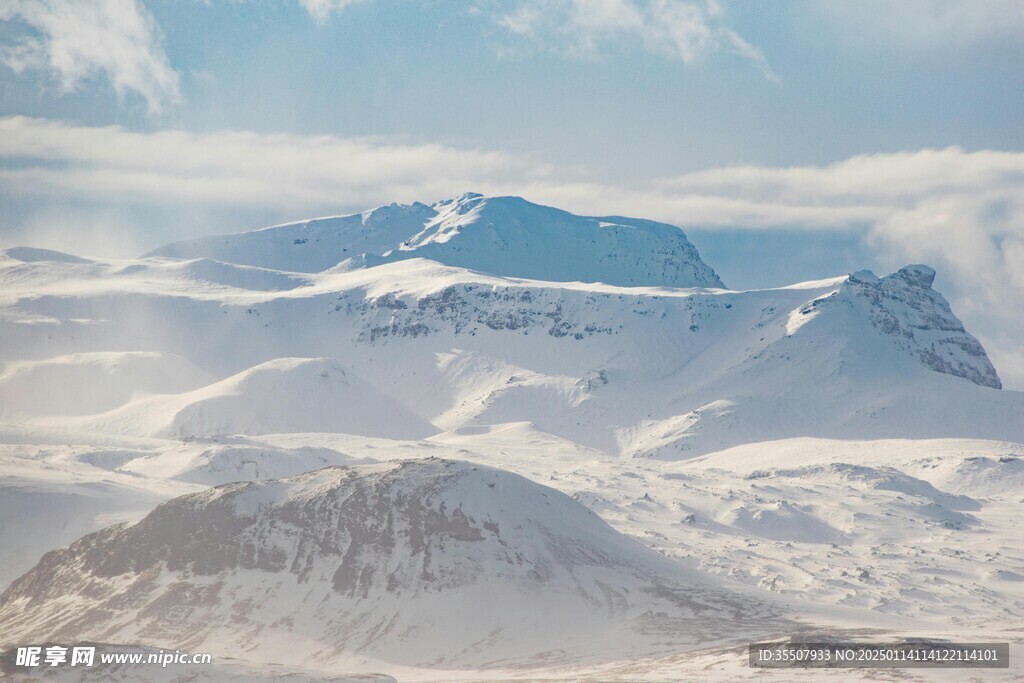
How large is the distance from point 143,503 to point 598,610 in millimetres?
72796

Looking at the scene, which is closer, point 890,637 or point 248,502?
point 890,637

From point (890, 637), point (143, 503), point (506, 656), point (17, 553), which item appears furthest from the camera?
point (143, 503)

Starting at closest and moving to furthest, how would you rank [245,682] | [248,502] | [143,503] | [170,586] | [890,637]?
1. [245,682]
2. [890,637]
3. [170,586]
4. [248,502]
5. [143,503]

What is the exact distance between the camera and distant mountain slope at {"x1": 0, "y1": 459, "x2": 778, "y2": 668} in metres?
130

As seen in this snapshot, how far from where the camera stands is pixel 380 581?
138m

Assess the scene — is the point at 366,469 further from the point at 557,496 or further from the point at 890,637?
the point at 890,637

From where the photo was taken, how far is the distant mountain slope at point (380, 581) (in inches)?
5138

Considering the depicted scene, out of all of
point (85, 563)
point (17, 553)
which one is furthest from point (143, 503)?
point (85, 563)

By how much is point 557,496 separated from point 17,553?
6368 cm

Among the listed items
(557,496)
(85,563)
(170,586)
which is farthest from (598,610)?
(85,563)

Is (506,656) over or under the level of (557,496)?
under

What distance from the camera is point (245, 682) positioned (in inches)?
4183

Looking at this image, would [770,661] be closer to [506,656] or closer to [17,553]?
[506,656]

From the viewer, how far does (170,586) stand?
138 meters
